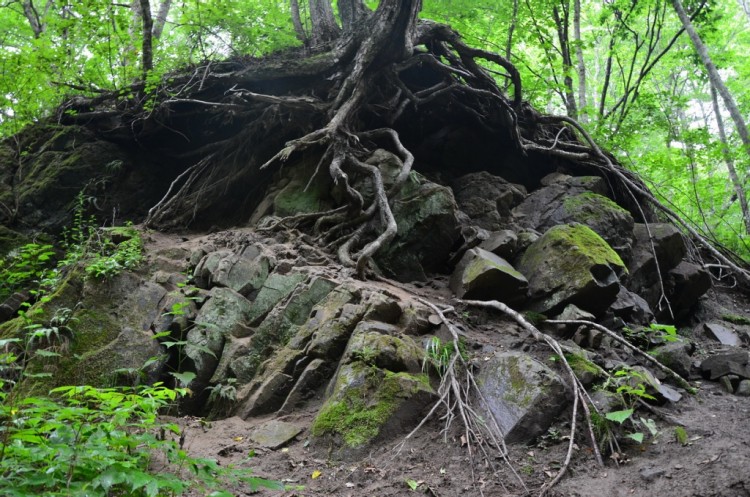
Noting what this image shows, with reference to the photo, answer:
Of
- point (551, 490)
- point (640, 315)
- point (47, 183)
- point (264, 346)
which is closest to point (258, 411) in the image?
point (264, 346)

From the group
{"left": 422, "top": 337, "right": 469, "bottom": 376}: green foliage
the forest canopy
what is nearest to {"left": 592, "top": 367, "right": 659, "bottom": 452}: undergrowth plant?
{"left": 422, "top": 337, "right": 469, "bottom": 376}: green foliage

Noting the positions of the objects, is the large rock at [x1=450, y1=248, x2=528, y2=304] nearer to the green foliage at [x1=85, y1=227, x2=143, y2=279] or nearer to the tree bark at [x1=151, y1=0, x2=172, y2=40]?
the green foliage at [x1=85, y1=227, x2=143, y2=279]

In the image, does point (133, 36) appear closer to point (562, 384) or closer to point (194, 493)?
point (194, 493)

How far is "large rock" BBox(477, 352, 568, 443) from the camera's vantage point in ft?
12.4

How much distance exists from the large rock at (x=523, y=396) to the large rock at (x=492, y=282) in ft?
5.01

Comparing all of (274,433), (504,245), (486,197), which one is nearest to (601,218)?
(486,197)

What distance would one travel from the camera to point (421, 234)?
22.5 feet

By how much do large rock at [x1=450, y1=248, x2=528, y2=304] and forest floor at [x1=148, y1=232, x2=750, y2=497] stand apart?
203 cm

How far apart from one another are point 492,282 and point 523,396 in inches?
77.6

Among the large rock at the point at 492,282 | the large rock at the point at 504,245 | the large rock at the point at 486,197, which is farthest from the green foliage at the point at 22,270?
the large rock at the point at 486,197

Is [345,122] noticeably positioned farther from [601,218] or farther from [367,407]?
[367,407]

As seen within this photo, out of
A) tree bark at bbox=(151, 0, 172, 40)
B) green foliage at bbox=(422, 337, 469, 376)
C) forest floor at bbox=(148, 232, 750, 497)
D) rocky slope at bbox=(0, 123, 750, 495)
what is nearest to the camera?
forest floor at bbox=(148, 232, 750, 497)

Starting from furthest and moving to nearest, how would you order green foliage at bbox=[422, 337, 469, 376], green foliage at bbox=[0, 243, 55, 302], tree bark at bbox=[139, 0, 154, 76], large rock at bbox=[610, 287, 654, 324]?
tree bark at bbox=[139, 0, 154, 76]
green foliage at bbox=[0, 243, 55, 302]
large rock at bbox=[610, 287, 654, 324]
green foliage at bbox=[422, 337, 469, 376]

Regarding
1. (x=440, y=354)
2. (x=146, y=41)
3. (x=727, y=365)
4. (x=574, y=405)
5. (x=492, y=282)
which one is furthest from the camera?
(x=146, y=41)
